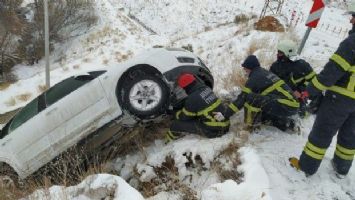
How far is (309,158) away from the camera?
4.91 meters

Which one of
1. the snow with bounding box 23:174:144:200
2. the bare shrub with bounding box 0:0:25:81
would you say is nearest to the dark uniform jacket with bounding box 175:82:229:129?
the snow with bounding box 23:174:144:200

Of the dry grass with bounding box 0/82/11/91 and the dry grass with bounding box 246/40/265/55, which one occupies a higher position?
the dry grass with bounding box 246/40/265/55

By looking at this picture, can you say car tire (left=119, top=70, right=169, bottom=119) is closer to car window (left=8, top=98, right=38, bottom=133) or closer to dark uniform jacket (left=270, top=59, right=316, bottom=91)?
car window (left=8, top=98, right=38, bottom=133)

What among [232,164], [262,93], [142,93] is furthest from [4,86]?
[232,164]

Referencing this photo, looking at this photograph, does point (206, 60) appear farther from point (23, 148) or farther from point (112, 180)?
point (112, 180)

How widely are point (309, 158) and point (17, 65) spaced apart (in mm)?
18919

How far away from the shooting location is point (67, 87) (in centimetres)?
653

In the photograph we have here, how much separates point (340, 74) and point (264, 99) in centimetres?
153

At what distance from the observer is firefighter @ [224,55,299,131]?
19.0 ft

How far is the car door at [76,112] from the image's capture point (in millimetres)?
6270

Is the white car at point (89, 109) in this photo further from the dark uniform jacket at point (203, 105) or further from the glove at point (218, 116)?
the glove at point (218, 116)

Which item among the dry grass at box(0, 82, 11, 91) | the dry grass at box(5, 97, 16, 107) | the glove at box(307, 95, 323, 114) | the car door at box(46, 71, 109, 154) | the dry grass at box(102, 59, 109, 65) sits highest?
the glove at box(307, 95, 323, 114)

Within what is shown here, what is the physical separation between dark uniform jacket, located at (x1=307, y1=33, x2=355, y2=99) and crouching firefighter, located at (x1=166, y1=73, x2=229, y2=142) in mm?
1652

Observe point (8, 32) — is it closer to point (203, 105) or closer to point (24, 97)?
point (24, 97)
